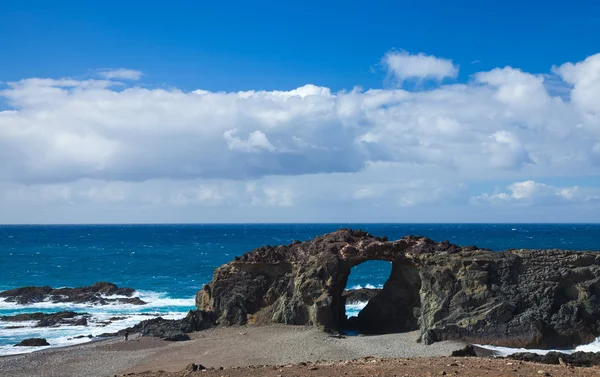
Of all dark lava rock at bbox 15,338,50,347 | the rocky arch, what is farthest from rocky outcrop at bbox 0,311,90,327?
the rocky arch

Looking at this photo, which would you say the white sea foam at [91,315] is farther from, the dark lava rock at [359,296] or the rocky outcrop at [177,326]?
the dark lava rock at [359,296]

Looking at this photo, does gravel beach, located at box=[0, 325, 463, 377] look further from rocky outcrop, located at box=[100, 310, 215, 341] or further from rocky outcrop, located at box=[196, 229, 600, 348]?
rocky outcrop, located at box=[196, 229, 600, 348]

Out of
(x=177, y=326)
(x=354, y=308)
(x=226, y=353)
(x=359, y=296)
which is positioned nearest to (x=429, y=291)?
(x=226, y=353)

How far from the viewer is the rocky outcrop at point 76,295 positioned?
175ft

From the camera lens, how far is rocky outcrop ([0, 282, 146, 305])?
53.4 meters

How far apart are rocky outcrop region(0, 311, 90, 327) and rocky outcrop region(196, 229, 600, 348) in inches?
441

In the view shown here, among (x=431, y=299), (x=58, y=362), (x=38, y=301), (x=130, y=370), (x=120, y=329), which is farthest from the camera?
(x=38, y=301)

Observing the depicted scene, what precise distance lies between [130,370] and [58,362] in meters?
4.42

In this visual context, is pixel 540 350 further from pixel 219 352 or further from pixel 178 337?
pixel 178 337

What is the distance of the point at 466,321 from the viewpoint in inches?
1156

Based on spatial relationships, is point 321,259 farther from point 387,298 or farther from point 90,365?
point 90,365

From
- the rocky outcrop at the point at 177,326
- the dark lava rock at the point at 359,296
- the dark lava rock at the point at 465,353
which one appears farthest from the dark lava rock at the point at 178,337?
the dark lava rock at the point at 359,296

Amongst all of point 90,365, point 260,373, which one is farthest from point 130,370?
point 260,373

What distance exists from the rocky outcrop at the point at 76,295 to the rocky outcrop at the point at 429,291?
20328mm
